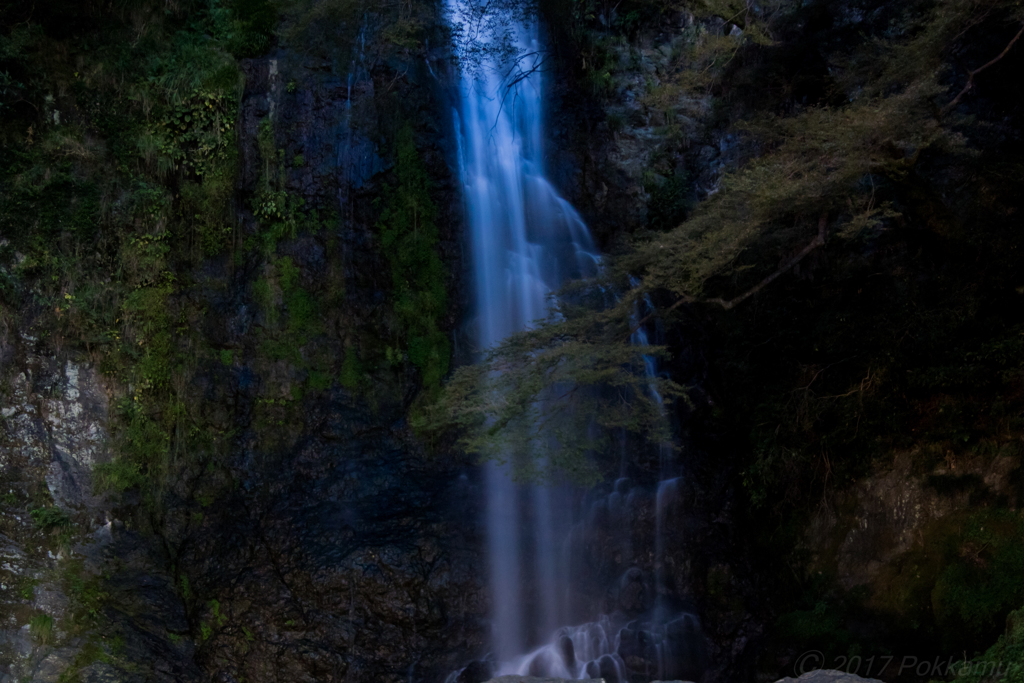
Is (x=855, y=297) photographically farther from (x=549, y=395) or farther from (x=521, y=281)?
(x=521, y=281)

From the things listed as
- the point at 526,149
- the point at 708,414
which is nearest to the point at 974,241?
the point at 708,414

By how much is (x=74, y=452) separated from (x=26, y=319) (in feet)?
5.35

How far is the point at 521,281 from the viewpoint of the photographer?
9.93m

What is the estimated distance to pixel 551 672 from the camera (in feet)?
26.2

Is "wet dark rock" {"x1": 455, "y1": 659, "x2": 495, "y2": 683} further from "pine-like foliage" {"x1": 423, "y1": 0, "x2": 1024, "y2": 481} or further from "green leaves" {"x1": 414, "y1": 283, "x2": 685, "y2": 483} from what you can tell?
"pine-like foliage" {"x1": 423, "y1": 0, "x2": 1024, "y2": 481}

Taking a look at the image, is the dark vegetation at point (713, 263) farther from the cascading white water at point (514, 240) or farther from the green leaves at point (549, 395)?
the cascading white water at point (514, 240)

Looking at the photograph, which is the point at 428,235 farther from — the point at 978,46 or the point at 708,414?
the point at 978,46

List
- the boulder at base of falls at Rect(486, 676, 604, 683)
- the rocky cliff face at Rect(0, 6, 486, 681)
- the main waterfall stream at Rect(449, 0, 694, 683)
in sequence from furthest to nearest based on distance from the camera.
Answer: the main waterfall stream at Rect(449, 0, 694, 683) → the rocky cliff face at Rect(0, 6, 486, 681) → the boulder at base of falls at Rect(486, 676, 604, 683)

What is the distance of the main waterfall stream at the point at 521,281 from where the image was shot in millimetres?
8289

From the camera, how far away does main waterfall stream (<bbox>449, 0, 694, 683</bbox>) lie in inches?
326

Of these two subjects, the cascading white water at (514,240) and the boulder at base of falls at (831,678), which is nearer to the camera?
the boulder at base of falls at (831,678)

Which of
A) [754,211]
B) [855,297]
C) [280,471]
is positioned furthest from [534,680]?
[855,297]

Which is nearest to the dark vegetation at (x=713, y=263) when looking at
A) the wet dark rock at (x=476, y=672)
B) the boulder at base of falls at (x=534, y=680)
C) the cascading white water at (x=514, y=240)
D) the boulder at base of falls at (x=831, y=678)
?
the cascading white water at (x=514, y=240)

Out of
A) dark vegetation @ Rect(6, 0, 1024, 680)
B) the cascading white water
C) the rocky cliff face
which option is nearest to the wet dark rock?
the rocky cliff face
